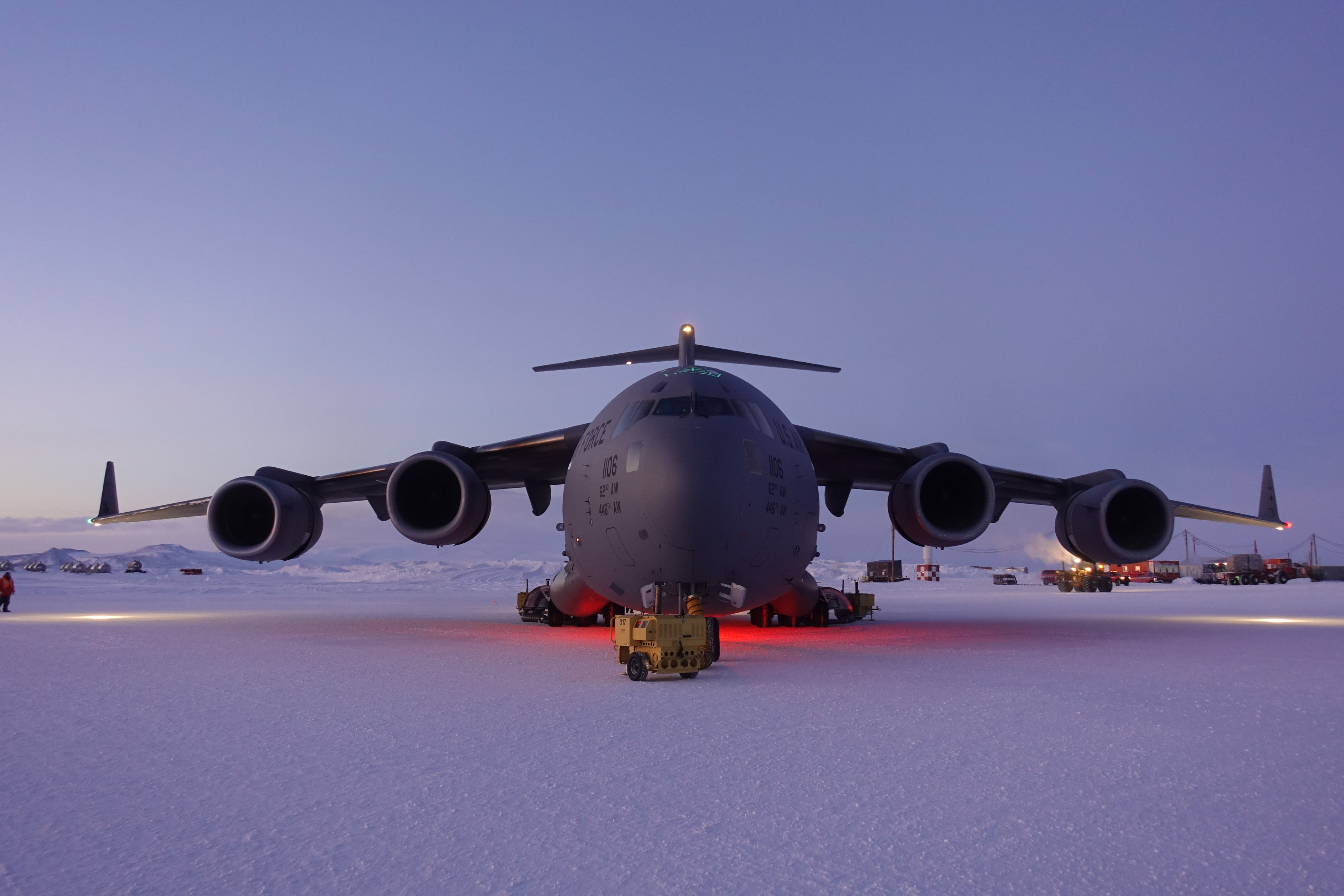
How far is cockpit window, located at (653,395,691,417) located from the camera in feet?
30.5

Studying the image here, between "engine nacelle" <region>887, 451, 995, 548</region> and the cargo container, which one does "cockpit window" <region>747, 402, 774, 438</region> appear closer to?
Result: "engine nacelle" <region>887, 451, 995, 548</region>

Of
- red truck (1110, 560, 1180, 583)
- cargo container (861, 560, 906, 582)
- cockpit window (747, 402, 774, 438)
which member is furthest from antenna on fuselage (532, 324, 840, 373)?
red truck (1110, 560, 1180, 583)

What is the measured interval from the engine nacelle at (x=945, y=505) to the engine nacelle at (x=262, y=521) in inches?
402

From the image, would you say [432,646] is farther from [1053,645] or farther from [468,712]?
[1053,645]

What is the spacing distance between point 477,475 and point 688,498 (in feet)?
22.9

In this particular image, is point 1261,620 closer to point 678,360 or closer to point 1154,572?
point 678,360

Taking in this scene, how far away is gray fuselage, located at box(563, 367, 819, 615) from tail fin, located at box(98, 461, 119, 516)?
45.4 ft

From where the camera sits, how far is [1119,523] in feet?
48.2

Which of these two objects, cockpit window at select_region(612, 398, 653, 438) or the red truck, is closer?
cockpit window at select_region(612, 398, 653, 438)

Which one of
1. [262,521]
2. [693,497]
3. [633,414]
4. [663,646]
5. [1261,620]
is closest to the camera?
[663,646]

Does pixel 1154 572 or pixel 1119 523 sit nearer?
pixel 1119 523

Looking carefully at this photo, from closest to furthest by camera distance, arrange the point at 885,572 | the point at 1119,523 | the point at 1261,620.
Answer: the point at 1119,523 < the point at 1261,620 < the point at 885,572

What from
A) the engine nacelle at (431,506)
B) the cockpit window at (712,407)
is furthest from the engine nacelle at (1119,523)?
the engine nacelle at (431,506)

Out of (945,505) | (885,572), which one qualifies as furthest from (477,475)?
(885,572)
